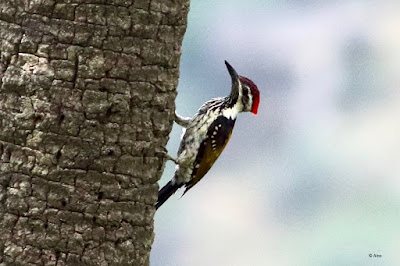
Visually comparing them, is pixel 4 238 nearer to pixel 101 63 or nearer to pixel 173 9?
pixel 101 63

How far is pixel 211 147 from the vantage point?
21.4ft

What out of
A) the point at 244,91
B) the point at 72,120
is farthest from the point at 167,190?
the point at 72,120

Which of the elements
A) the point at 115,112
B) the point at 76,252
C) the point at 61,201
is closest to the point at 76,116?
the point at 115,112

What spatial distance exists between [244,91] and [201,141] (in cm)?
73

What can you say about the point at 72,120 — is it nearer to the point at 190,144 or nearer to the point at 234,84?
the point at 190,144

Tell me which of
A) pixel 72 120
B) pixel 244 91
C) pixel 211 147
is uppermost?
pixel 72 120

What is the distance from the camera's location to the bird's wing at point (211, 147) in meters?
6.46

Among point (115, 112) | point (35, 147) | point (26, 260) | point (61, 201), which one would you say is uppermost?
point (115, 112)

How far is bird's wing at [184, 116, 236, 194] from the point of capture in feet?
21.2

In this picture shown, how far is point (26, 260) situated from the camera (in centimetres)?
446

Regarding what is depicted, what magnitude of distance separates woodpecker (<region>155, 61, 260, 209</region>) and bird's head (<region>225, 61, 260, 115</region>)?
0.09 metres

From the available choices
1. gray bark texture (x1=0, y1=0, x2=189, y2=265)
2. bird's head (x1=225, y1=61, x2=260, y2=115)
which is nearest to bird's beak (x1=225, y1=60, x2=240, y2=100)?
bird's head (x1=225, y1=61, x2=260, y2=115)

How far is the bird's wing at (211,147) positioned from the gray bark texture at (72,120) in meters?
1.89

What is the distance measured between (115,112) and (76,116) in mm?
231
